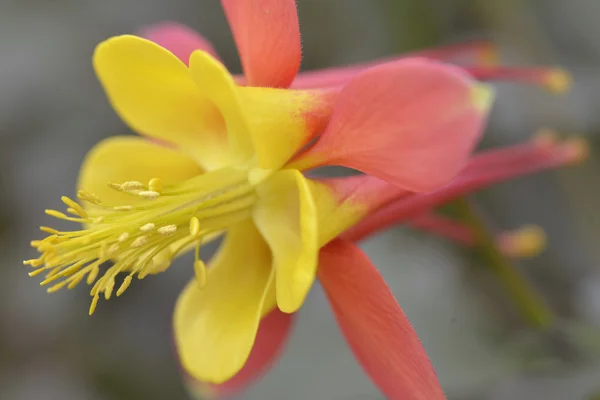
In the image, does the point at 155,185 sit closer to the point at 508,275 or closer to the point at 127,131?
the point at 508,275

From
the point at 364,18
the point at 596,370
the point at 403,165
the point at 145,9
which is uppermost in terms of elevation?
the point at 403,165

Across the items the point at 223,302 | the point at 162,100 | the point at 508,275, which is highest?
the point at 162,100

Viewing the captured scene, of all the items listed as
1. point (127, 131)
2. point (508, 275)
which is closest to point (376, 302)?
point (508, 275)

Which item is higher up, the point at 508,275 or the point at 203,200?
the point at 203,200

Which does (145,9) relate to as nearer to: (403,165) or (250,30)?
(250,30)

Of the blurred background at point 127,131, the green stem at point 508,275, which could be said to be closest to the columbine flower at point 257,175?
the green stem at point 508,275

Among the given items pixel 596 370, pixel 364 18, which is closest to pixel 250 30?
pixel 596 370

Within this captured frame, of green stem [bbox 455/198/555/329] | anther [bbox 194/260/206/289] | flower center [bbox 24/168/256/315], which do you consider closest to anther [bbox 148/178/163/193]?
flower center [bbox 24/168/256/315]
